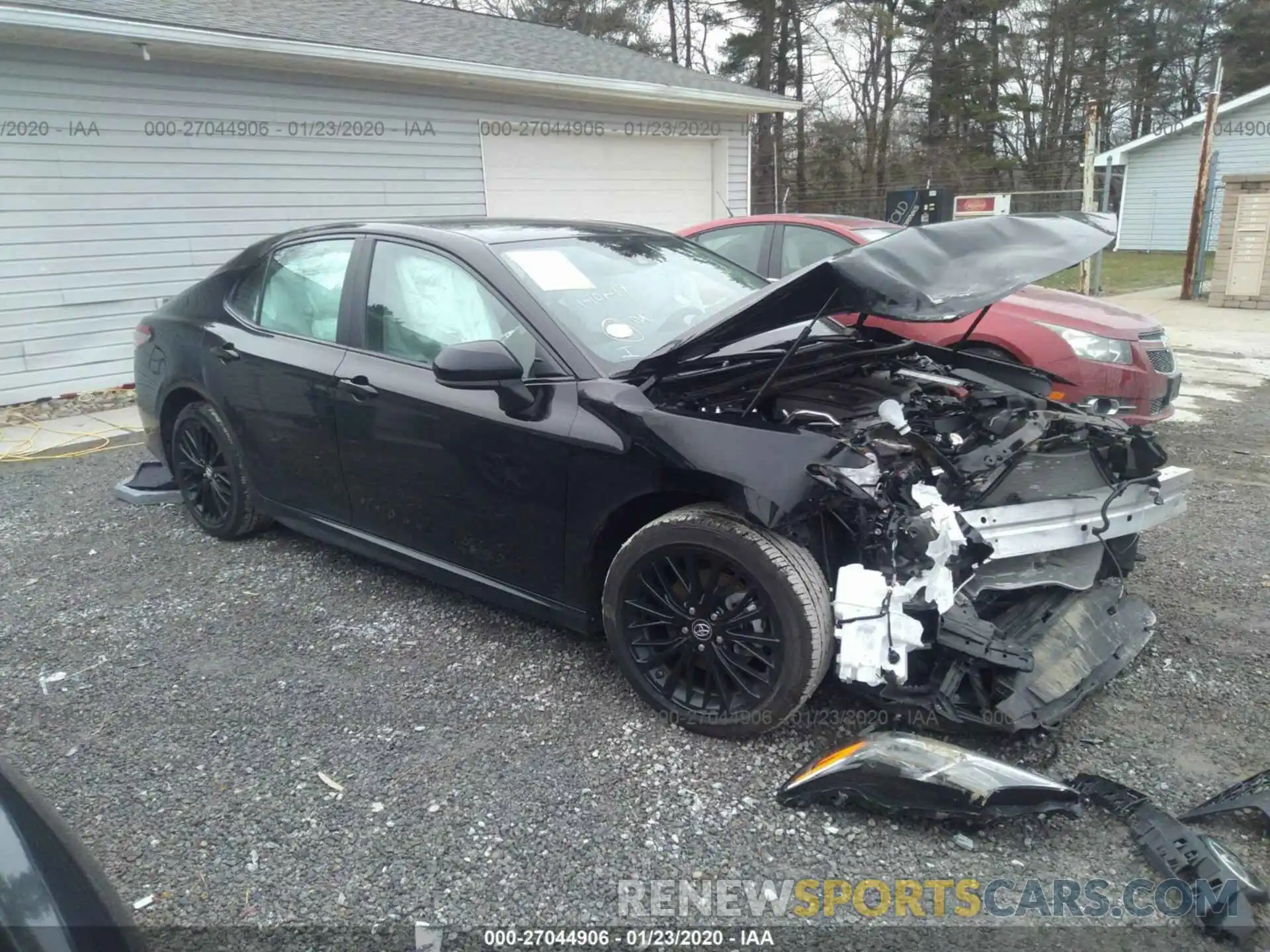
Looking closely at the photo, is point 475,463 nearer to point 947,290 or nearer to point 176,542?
point 947,290

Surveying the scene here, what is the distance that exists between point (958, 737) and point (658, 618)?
3.26 feet

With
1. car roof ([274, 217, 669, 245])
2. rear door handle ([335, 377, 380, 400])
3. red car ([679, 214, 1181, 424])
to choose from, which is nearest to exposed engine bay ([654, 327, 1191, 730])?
car roof ([274, 217, 669, 245])

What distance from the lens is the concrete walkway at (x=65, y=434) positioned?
662cm

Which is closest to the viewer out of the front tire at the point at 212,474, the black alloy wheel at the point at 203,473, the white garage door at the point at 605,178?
the front tire at the point at 212,474

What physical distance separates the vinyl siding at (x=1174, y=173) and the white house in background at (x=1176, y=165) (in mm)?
18

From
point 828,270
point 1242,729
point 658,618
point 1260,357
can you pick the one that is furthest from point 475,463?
point 1260,357

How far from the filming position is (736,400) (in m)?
2.81

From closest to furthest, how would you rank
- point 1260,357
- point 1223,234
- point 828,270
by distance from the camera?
point 828,270 → point 1260,357 → point 1223,234

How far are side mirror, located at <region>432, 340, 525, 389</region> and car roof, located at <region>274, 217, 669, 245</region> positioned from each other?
0.67 meters

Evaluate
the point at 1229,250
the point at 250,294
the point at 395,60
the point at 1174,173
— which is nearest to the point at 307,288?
the point at 250,294

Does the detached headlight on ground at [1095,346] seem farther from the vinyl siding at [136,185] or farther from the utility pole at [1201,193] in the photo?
the utility pole at [1201,193]

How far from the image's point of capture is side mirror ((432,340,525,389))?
2.77 m

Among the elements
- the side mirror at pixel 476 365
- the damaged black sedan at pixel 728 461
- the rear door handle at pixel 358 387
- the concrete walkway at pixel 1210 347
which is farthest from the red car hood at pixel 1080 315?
the rear door handle at pixel 358 387

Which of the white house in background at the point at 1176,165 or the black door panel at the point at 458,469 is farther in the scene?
the white house in background at the point at 1176,165
